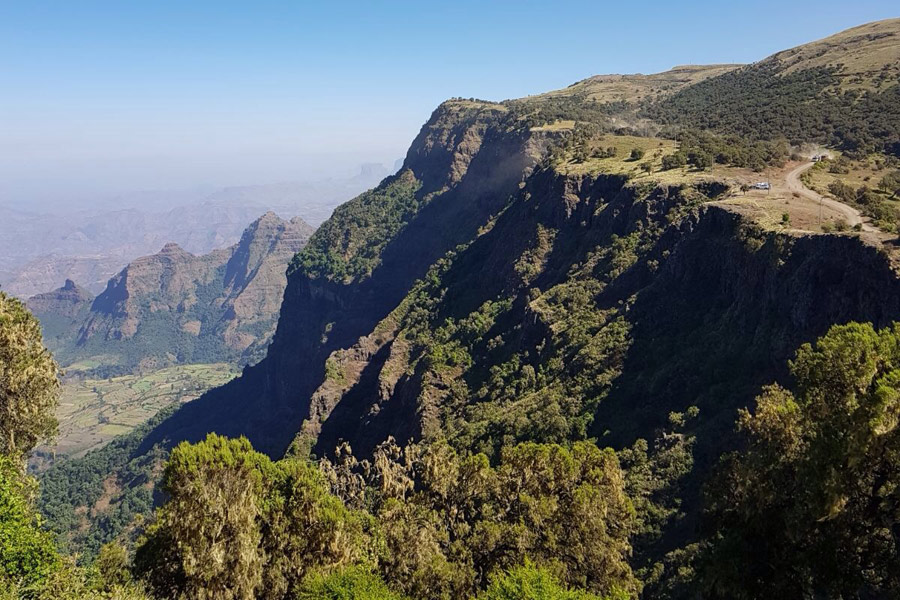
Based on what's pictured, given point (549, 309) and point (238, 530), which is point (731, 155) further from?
point (238, 530)

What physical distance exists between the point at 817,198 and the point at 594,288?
25.3m

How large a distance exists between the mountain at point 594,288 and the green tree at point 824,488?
15.2 m

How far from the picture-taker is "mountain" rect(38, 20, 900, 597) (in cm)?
4384

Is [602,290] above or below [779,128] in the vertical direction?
below

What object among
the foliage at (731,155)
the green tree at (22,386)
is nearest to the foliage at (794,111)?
the foliage at (731,155)

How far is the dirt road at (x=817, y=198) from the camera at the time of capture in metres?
48.0

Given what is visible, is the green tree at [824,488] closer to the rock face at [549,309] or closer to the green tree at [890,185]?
the rock face at [549,309]

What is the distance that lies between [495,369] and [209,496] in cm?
5070

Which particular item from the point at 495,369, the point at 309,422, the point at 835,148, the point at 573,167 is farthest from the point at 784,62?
the point at 309,422

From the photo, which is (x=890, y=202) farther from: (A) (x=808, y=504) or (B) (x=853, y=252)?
(A) (x=808, y=504)

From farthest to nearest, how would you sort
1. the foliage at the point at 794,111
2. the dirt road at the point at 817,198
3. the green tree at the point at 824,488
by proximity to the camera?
the foliage at the point at 794,111
the dirt road at the point at 817,198
the green tree at the point at 824,488

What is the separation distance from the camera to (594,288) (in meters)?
69.5

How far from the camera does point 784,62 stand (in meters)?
149

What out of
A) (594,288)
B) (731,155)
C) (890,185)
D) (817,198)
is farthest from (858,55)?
(594,288)
